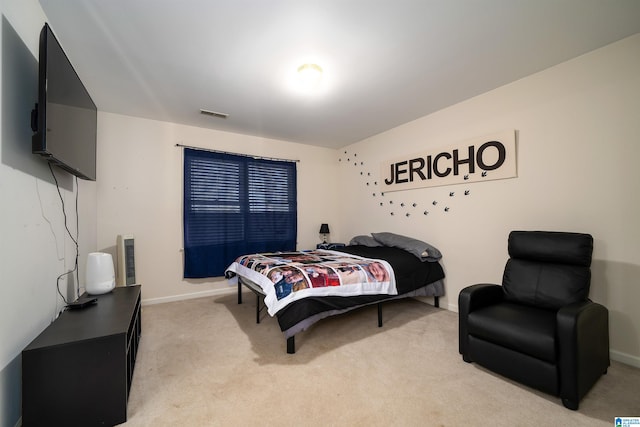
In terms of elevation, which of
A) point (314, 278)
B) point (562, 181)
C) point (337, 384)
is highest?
point (562, 181)

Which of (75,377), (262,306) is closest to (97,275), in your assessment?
(75,377)

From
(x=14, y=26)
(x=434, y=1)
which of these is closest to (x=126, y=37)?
(x=14, y=26)

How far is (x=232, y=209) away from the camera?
4125mm

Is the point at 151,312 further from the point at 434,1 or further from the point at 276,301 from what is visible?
the point at 434,1

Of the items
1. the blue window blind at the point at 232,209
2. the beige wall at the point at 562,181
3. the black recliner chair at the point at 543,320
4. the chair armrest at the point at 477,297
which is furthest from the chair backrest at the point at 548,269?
the blue window blind at the point at 232,209

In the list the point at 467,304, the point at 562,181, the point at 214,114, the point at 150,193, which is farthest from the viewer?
the point at 150,193

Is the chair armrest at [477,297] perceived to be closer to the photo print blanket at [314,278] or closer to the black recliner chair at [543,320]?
the black recliner chair at [543,320]

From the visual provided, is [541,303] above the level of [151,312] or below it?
above

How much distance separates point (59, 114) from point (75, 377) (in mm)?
1564

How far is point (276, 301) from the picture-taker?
2189 millimetres

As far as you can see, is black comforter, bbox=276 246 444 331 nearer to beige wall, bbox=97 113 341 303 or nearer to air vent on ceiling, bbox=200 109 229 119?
beige wall, bbox=97 113 341 303

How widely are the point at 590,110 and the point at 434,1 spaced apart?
1731 millimetres

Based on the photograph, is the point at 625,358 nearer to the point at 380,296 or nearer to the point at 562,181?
the point at 562,181

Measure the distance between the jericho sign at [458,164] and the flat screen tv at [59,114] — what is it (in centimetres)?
359
